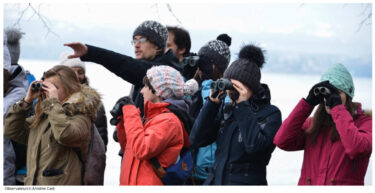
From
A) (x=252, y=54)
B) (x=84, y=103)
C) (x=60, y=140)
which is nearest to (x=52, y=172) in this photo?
(x=60, y=140)

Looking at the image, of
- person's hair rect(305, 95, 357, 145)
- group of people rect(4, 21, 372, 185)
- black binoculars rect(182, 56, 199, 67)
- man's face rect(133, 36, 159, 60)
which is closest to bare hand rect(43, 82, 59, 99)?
group of people rect(4, 21, 372, 185)

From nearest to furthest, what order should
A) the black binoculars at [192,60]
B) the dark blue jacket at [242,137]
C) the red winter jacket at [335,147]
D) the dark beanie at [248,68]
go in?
the red winter jacket at [335,147]
the dark blue jacket at [242,137]
the dark beanie at [248,68]
the black binoculars at [192,60]

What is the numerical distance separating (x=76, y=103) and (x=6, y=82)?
1.06 m

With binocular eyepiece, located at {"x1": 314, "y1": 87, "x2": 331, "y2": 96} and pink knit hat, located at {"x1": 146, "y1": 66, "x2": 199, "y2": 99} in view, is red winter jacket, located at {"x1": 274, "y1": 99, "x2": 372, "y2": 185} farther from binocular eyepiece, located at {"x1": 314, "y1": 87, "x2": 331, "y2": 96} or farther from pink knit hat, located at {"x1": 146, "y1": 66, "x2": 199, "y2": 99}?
pink knit hat, located at {"x1": 146, "y1": 66, "x2": 199, "y2": 99}

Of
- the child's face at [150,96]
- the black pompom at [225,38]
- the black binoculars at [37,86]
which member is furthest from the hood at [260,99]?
the black binoculars at [37,86]

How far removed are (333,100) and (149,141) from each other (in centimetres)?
121

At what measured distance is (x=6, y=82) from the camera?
210 inches

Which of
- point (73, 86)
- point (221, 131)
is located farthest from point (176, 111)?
point (73, 86)

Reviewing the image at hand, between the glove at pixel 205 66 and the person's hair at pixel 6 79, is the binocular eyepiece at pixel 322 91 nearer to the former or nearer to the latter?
the glove at pixel 205 66

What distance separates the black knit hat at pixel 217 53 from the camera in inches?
198

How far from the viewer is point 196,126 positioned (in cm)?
425

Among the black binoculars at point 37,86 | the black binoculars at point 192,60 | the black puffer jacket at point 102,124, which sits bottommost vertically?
the black puffer jacket at point 102,124

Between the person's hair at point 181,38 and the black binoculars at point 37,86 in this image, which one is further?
the person's hair at point 181,38

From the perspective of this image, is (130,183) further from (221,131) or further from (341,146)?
(341,146)
